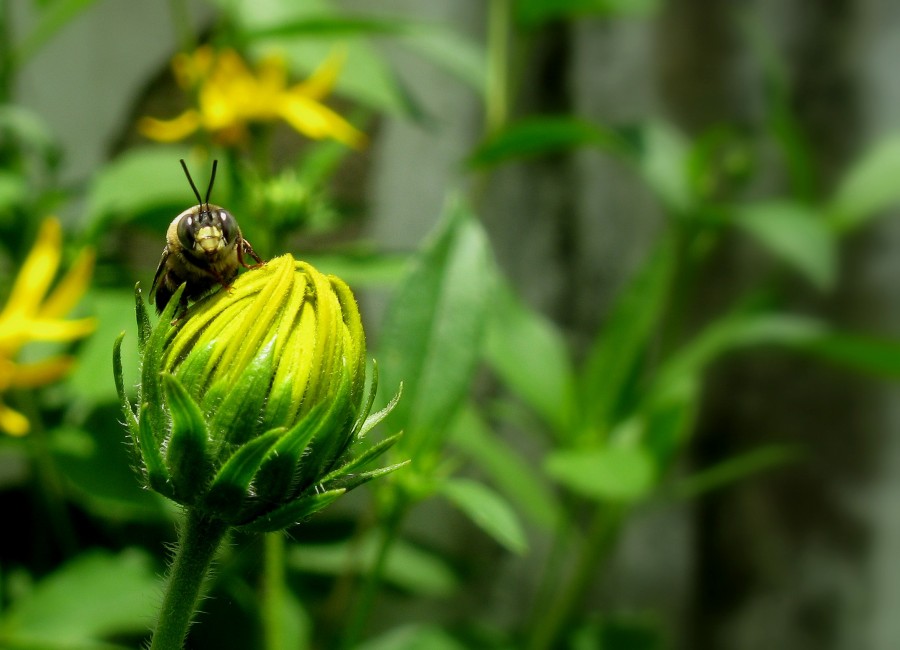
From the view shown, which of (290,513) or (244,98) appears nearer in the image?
(290,513)

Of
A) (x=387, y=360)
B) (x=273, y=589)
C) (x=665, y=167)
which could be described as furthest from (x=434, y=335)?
(x=665, y=167)

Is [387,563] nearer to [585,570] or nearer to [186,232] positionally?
[585,570]

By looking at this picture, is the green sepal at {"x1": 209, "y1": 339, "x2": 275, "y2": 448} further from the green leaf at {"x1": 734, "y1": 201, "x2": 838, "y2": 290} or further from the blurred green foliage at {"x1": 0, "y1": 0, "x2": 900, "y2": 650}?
the green leaf at {"x1": 734, "y1": 201, "x2": 838, "y2": 290}

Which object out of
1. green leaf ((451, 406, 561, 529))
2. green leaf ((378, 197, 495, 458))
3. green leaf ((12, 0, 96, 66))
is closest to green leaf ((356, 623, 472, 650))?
green leaf ((451, 406, 561, 529))

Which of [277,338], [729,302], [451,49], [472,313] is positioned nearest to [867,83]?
[729,302]

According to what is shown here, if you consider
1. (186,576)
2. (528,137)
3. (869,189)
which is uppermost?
(869,189)

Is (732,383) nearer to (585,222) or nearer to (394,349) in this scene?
(585,222)
